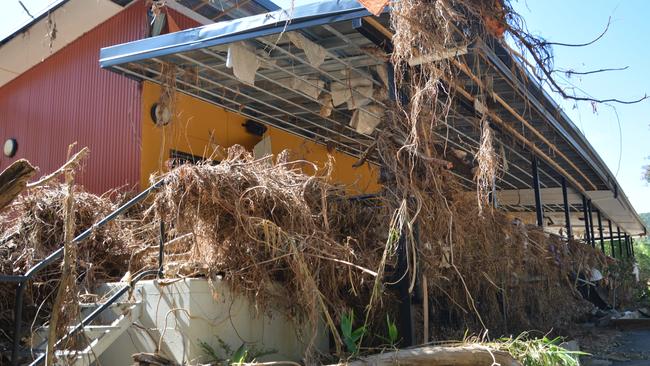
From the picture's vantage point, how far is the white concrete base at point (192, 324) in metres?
5.08

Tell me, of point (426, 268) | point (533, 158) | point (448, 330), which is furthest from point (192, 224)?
point (533, 158)

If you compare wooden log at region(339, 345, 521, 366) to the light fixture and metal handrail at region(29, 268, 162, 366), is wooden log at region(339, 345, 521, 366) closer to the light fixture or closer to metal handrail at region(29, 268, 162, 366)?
metal handrail at region(29, 268, 162, 366)

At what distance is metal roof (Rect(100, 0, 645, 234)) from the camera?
6395 millimetres

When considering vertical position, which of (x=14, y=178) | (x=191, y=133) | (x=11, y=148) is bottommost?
(x=14, y=178)

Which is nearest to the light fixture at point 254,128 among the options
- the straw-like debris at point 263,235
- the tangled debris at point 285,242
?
the tangled debris at point 285,242

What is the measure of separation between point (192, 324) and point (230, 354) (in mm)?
456

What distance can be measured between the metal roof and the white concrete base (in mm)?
2059

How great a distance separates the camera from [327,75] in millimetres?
8227

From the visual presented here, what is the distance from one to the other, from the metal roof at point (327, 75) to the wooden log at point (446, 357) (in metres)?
1.93

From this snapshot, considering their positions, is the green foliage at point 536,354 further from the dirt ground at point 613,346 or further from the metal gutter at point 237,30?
the metal gutter at point 237,30

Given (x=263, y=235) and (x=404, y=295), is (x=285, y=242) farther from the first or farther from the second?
(x=404, y=295)

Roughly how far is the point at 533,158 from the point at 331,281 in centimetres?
666

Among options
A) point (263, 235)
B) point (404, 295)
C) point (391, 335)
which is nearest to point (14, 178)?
point (263, 235)

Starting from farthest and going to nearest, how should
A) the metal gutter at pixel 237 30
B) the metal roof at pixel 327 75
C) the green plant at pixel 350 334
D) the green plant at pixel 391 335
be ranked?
the metal roof at pixel 327 75
the metal gutter at pixel 237 30
the green plant at pixel 391 335
the green plant at pixel 350 334
